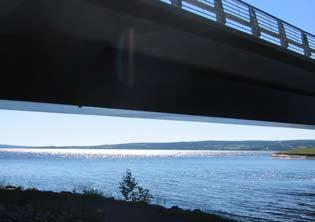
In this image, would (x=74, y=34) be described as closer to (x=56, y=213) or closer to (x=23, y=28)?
(x=23, y=28)

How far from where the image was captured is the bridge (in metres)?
13.2

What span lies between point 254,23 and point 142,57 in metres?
5.98

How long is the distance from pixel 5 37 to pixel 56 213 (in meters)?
4.61

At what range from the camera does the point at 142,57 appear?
16859 millimetres

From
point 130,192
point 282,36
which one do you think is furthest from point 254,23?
point 130,192

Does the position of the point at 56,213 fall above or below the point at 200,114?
below

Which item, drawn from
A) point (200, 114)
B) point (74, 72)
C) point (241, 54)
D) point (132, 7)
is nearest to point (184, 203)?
point (200, 114)

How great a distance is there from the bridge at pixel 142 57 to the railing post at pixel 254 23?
0.17 ft

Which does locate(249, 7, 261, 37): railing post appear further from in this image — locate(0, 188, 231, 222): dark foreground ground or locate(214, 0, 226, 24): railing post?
locate(0, 188, 231, 222): dark foreground ground

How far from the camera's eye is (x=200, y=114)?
21.6 m

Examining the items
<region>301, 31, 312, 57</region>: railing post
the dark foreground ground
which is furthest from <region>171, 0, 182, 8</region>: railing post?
<region>301, 31, 312, 57</region>: railing post

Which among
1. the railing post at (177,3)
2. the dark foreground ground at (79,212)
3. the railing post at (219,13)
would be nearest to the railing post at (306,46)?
the railing post at (219,13)

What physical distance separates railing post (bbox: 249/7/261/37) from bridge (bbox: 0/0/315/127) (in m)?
0.05

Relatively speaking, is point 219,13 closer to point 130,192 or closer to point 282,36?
point 282,36
